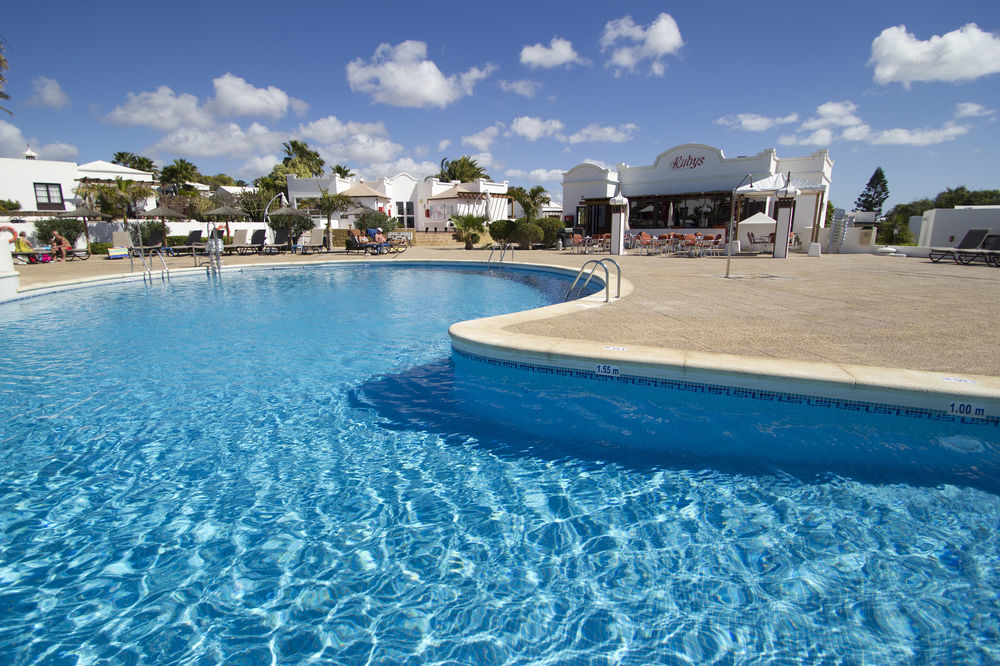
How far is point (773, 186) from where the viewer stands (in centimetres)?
2034

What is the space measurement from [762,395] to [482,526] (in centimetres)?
262

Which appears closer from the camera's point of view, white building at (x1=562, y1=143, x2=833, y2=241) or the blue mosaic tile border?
the blue mosaic tile border

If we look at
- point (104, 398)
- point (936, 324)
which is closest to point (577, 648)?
point (104, 398)

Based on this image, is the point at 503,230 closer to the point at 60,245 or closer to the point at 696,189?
the point at 696,189

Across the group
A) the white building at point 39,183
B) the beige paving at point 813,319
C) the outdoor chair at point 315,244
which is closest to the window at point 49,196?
the white building at point 39,183

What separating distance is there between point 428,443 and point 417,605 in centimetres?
178

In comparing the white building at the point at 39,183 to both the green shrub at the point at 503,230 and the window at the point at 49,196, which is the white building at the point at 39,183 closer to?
the window at the point at 49,196

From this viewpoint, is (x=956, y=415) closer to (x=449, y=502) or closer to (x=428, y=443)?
(x=449, y=502)

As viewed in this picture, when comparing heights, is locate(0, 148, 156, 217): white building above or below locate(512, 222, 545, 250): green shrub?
above

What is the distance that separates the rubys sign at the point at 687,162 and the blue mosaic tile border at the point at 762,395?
23.6 m

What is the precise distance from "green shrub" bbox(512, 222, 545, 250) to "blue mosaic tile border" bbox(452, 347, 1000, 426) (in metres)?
19.3

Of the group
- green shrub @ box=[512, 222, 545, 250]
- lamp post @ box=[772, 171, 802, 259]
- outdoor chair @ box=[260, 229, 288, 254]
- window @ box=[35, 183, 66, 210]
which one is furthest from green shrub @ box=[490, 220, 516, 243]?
window @ box=[35, 183, 66, 210]

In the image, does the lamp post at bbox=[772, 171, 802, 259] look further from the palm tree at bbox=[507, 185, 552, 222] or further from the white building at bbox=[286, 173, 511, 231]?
the white building at bbox=[286, 173, 511, 231]

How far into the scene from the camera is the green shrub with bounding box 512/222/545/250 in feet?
77.5
